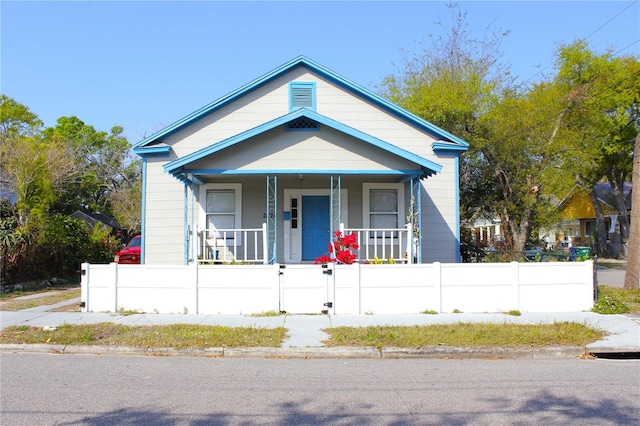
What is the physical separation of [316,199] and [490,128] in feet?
40.7

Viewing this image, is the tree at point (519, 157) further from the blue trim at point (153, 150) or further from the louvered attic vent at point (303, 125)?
the blue trim at point (153, 150)

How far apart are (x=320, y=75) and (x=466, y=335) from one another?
9657 millimetres

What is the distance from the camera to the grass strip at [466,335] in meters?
8.66

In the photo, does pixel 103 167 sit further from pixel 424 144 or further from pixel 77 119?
pixel 424 144

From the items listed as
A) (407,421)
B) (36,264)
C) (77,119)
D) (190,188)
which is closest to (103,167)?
(77,119)

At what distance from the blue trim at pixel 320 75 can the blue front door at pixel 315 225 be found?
10.3ft

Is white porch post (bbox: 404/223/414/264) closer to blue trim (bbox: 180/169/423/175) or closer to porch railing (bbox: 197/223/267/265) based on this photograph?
blue trim (bbox: 180/169/423/175)

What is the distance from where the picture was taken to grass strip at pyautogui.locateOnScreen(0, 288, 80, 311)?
1282 centimetres

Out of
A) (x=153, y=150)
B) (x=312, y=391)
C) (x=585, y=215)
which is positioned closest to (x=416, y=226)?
(x=153, y=150)

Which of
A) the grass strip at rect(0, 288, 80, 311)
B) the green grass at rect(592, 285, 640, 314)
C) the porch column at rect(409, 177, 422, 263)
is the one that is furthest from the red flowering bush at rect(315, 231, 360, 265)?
the grass strip at rect(0, 288, 80, 311)

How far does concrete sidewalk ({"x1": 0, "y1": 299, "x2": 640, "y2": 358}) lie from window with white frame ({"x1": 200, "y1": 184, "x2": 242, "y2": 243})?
460 cm

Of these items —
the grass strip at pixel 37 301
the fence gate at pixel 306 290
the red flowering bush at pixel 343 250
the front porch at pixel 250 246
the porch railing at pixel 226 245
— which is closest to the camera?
the fence gate at pixel 306 290

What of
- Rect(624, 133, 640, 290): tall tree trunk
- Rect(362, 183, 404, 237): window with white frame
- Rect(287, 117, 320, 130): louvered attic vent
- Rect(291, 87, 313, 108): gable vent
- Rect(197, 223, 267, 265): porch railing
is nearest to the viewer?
Rect(287, 117, 320, 130): louvered attic vent

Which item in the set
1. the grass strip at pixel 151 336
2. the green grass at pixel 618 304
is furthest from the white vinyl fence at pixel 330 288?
the grass strip at pixel 151 336
